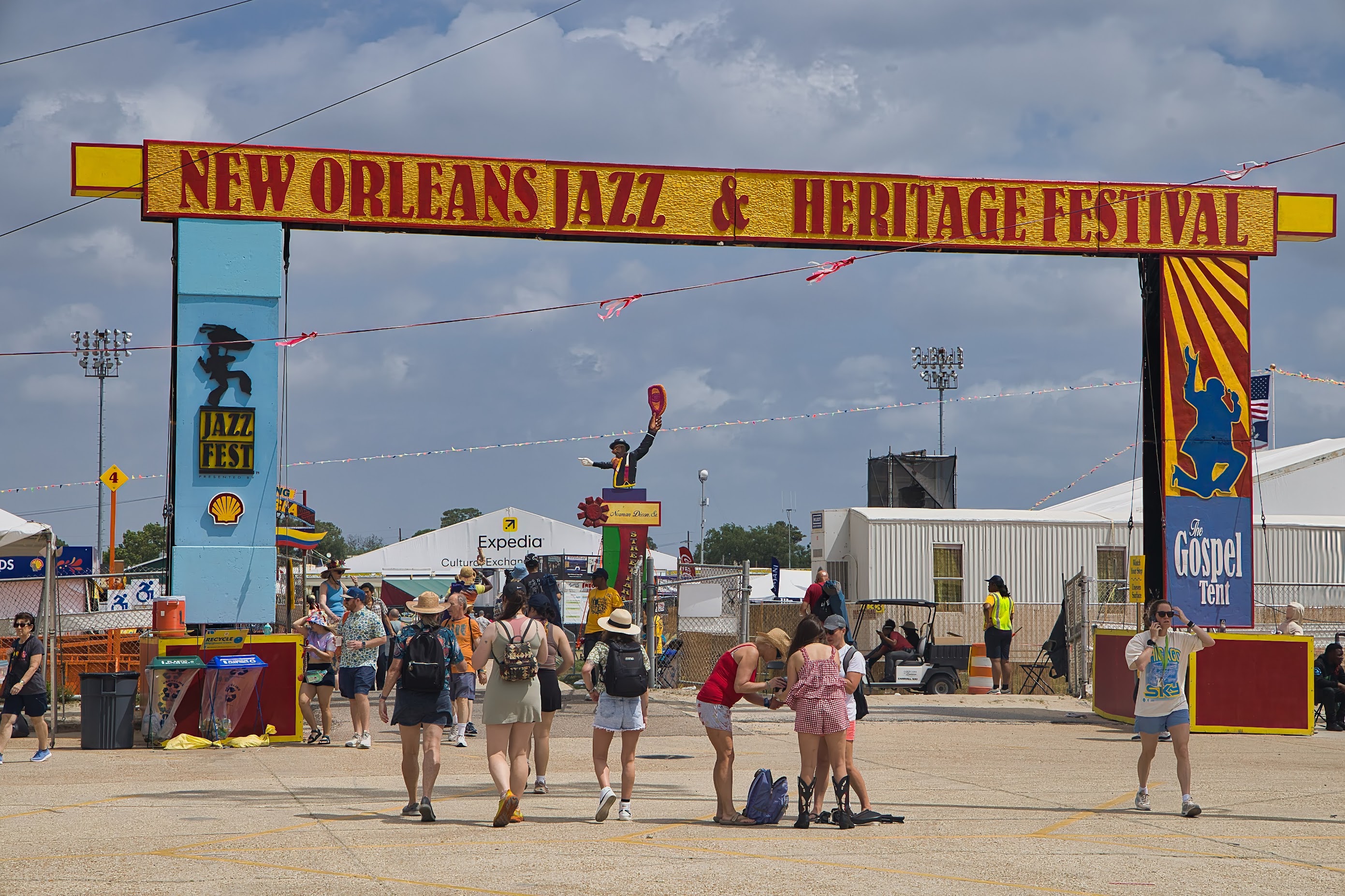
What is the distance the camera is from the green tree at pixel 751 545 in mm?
136500

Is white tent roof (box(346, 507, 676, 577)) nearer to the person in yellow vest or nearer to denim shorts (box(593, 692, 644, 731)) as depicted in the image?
the person in yellow vest

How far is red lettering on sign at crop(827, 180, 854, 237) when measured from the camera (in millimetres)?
18125

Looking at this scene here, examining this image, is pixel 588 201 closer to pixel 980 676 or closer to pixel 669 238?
pixel 669 238

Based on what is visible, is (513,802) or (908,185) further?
(908,185)

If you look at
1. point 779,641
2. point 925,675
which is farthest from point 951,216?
point 779,641

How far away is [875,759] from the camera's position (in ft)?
45.0

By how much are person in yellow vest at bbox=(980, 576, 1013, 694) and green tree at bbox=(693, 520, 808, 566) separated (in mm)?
109956

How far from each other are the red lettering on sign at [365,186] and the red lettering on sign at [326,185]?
153 mm

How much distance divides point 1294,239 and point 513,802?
48.5 ft

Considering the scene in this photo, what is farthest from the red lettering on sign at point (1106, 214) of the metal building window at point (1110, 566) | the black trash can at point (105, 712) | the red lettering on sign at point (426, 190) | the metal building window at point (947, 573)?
the metal building window at point (1110, 566)

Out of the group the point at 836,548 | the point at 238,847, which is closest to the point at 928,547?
the point at 836,548

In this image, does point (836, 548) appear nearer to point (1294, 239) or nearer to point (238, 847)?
point (1294, 239)

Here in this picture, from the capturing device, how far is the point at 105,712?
1429cm

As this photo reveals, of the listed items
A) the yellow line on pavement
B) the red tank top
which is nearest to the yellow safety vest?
the red tank top
